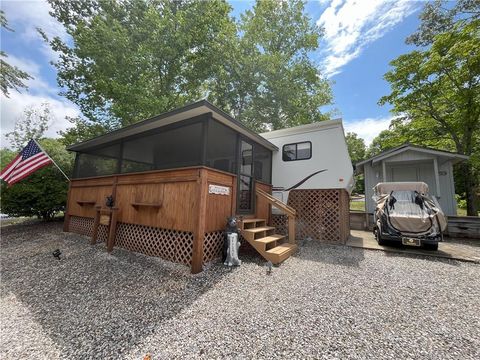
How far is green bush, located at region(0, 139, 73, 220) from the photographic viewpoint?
28.7ft

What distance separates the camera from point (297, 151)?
7.69 metres

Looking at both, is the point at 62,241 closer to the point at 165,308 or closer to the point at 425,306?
the point at 165,308

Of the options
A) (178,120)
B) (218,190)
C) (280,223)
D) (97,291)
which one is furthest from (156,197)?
(280,223)

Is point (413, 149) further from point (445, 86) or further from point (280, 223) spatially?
point (280, 223)

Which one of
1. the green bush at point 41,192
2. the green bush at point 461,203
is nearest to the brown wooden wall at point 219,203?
the green bush at point 41,192

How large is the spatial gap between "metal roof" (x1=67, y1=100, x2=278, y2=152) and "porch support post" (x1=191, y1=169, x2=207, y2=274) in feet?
4.55

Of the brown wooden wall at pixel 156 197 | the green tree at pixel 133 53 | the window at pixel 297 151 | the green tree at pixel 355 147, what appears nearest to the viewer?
the brown wooden wall at pixel 156 197

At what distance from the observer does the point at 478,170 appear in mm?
11938

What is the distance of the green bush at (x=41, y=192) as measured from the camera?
8749 mm

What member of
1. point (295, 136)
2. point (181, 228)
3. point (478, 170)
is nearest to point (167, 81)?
point (295, 136)

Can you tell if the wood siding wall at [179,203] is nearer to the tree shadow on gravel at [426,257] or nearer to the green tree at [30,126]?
the tree shadow on gravel at [426,257]

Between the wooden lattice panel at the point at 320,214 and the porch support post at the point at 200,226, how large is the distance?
14.4 ft

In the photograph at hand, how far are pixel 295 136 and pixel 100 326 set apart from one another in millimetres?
7461

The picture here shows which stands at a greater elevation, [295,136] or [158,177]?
[295,136]
